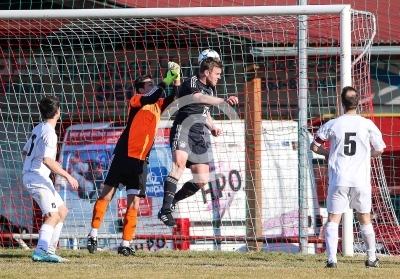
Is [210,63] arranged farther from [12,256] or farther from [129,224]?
[12,256]

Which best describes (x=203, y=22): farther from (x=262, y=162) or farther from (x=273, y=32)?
(x=262, y=162)

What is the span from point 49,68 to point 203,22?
3.63 meters

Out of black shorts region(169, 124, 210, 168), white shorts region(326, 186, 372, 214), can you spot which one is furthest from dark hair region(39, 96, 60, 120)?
white shorts region(326, 186, 372, 214)

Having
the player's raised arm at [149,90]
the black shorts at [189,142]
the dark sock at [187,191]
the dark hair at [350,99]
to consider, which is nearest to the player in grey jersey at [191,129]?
the black shorts at [189,142]

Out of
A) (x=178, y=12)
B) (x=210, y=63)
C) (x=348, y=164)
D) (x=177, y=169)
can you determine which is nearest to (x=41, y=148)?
(x=177, y=169)

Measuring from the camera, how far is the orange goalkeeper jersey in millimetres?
10867

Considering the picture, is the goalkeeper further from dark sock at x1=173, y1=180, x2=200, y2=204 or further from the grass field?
dark sock at x1=173, y1=180, x2=200, y2=204

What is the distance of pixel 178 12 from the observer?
11406 millimetres

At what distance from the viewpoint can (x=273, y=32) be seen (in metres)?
12.5

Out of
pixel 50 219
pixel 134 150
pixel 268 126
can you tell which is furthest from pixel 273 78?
pixel 50 219

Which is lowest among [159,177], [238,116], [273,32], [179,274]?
[179,274]

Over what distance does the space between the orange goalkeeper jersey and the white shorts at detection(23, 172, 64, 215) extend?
1.25m

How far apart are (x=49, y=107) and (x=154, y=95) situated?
1.26 metres

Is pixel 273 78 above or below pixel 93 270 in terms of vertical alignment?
above
